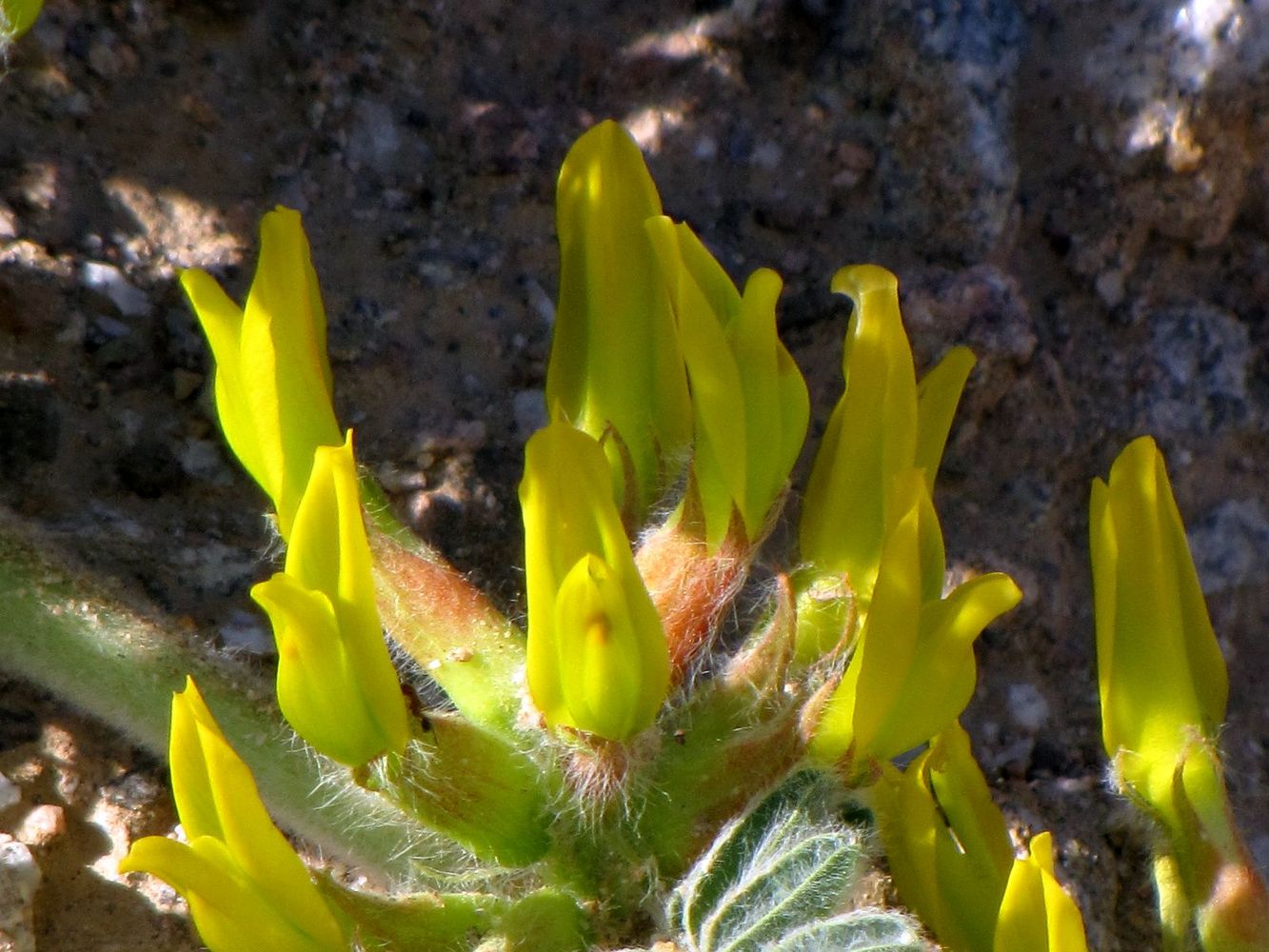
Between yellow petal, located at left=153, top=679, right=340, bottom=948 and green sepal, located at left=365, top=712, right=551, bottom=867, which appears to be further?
green sepal, located at left=365, top=712, right=551, bottom=867

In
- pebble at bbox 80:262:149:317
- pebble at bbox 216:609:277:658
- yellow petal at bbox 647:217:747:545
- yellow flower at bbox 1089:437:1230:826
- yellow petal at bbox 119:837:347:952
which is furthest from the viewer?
pebble at bbox 80:262:149:317

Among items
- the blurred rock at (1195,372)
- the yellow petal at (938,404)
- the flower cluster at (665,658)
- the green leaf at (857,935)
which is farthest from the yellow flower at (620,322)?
the blurred rock at (1195,372)

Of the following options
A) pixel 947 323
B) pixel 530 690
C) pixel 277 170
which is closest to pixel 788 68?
pixel 947 323

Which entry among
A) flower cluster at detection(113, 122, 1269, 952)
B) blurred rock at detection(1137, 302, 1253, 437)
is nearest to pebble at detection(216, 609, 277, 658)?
flower cluster at detection(113, 122, 1269, 952)

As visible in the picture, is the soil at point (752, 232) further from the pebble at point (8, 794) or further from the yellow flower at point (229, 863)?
the yellow flower at point (229, 863)

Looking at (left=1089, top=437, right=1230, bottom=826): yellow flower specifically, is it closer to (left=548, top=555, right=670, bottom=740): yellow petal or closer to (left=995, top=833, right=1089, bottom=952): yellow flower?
(left=995, top=833, right=1089, bottom=952): yellow flower

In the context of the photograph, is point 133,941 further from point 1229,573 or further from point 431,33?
point 1229,573
